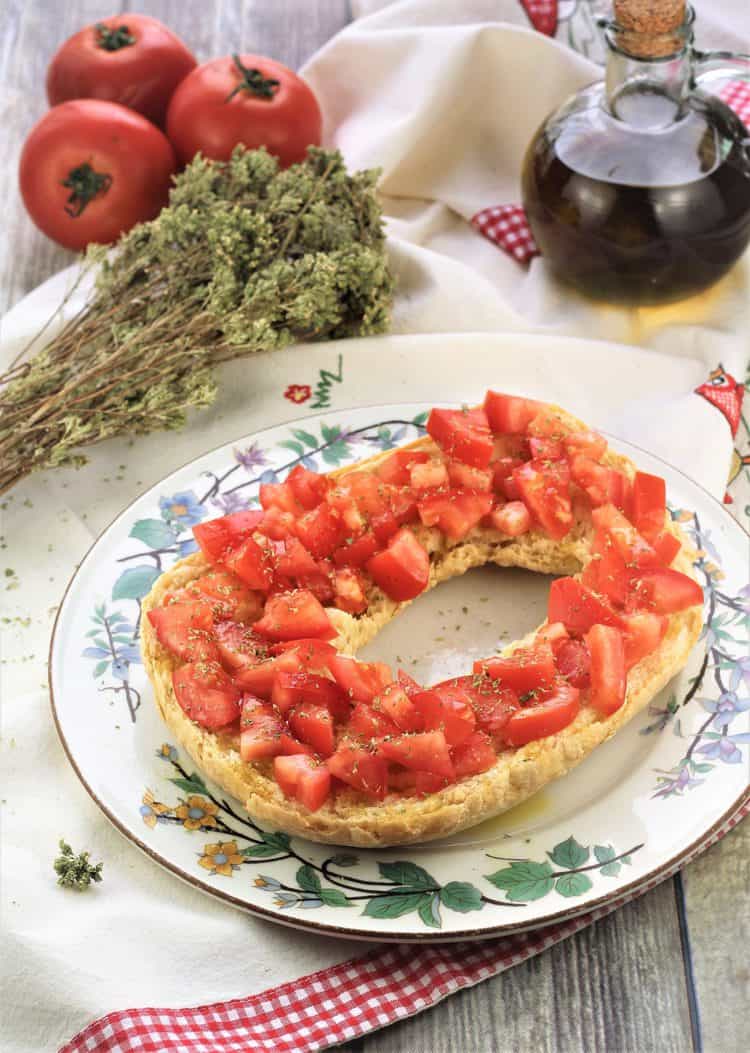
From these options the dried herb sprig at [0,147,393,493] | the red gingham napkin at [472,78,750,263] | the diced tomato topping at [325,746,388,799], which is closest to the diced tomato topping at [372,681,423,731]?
the diced tomato topping at [325,746,388,799]

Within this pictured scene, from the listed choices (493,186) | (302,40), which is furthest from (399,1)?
(493,186)

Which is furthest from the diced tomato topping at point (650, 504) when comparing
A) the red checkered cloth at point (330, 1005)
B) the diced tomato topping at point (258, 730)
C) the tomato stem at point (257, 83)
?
the tomato stem at point (257, 83)

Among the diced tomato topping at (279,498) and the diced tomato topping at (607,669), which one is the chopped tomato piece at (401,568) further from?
the diced tomato topping at (607,669)

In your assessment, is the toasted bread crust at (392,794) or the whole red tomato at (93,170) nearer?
the toasted bread crust at (392,794)

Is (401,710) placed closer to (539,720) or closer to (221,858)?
(539,720)

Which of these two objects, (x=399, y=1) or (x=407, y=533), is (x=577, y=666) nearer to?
(x=407, y=533)

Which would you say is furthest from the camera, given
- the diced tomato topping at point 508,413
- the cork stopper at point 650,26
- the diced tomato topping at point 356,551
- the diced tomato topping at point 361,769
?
the cork stopper at point 650,26

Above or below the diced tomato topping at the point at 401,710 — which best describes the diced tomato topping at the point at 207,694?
below
